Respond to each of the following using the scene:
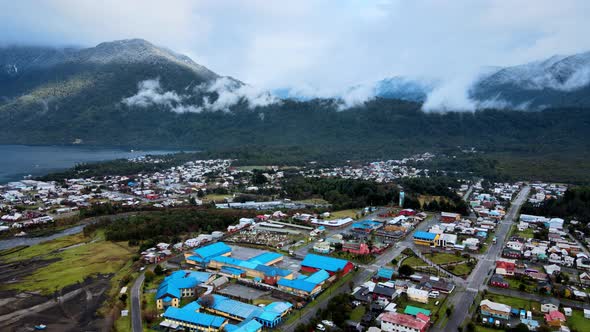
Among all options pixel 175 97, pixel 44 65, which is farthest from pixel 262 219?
pixel 44 65

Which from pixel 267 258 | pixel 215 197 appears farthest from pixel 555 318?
pixel 215 197

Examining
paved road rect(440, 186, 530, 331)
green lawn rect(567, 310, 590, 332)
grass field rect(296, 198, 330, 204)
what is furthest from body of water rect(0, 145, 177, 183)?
green lawn rect(567, 310, 590, 332)

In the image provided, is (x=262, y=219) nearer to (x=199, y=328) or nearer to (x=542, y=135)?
(x=199, y=328)

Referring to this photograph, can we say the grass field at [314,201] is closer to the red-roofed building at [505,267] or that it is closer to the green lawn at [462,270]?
the green lawn at [462,270]

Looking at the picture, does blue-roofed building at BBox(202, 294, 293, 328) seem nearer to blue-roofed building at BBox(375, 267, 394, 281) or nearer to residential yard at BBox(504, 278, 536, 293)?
blue-roofed building at BBox(375, 267, 394, 281)

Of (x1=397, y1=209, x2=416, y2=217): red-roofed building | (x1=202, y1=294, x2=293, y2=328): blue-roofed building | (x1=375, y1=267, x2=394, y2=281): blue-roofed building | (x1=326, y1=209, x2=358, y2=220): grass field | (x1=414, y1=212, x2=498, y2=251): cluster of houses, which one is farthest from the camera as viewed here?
(x1=326, y1=209, x2=358, y2=220): grass field

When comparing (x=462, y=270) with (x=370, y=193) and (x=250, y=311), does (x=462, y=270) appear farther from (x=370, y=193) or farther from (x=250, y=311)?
(x=370, y=193)
